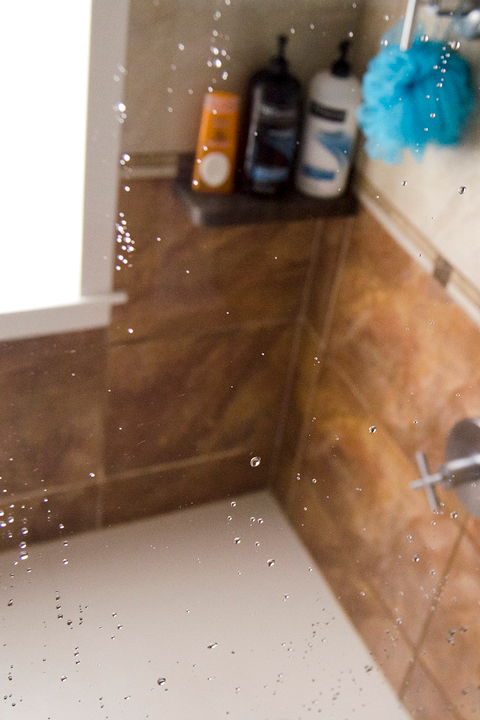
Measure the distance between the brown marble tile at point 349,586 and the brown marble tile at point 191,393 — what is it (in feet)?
0.45

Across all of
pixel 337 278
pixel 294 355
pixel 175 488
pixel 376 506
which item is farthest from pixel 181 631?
pixel 337 278

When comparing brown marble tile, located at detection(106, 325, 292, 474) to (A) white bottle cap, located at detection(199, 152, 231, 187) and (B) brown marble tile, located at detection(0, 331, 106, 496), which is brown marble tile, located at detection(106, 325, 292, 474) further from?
(A) white bottle cap, located at detection(199, 152, 231, 187)

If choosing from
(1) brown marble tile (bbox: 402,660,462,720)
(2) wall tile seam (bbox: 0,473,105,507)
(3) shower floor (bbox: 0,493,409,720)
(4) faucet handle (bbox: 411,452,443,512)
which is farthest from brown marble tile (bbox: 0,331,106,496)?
(1) brown marble tile (bbox: 402,660,462,720)

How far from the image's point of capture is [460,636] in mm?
930

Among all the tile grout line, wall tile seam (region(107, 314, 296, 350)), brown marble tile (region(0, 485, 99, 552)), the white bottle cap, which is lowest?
the tile grout line

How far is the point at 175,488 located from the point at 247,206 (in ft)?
1.44

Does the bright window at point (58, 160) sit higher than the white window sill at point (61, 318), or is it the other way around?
the bright window at point (58, 160)

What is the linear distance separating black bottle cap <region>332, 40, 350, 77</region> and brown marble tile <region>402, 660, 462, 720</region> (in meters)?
0.80

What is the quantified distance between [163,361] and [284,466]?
289mm

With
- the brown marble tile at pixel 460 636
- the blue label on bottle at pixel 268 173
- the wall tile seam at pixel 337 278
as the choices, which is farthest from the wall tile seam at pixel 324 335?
the brown marble tile at pixel 460 636

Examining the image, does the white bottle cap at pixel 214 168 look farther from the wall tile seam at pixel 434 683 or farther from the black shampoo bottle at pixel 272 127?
the wall tile seam at pixel 434 683

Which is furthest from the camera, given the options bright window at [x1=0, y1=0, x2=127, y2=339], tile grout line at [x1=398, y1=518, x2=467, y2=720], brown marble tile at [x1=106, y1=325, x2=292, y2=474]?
brown marble tile at [x1=106, y1=325, x2=292, y2=474]

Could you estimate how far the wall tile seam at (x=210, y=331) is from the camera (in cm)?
99

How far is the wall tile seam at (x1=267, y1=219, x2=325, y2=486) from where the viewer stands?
1.04 meters
